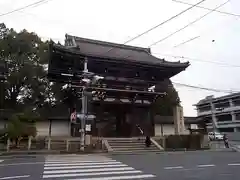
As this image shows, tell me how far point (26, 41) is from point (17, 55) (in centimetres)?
261

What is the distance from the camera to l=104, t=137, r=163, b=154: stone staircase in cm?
2142

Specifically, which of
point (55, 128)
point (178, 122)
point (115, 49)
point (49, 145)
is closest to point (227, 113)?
point (178, 122)

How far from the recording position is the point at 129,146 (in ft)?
74.8

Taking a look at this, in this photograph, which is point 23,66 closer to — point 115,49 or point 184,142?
point 115,49

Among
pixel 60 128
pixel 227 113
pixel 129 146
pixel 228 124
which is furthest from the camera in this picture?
pixel 227 113

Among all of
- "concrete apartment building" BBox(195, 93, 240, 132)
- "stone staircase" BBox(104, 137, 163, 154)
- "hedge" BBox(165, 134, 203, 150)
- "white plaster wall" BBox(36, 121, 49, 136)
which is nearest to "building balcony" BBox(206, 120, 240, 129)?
"concrete apartment building" BBox(195, 93, 240, 132)

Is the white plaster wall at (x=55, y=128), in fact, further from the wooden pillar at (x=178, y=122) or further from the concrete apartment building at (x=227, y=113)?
the concrete apartment building at (x=227, y=113)

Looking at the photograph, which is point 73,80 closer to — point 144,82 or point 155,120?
point 144,82

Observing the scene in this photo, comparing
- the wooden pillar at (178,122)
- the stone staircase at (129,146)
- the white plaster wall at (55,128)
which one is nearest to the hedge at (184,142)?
the stone staircase at (129,146)

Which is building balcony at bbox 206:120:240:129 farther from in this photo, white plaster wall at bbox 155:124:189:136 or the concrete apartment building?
white plaster wall at bbox 155:124:189:136

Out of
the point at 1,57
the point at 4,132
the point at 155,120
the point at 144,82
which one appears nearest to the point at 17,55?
the point at 1,57

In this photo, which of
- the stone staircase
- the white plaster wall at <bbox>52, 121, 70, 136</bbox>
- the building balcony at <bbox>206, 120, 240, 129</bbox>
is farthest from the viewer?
the building balcony at <bbox>206, 120, 240, 129</bbox>

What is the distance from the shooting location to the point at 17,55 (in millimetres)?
29594

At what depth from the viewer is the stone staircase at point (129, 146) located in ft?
70.3
